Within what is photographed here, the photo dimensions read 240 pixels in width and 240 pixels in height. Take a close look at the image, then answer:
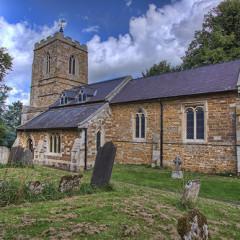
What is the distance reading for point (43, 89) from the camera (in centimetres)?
3162

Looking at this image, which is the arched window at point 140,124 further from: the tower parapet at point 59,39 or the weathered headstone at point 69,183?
the tower parapet at point 59,39

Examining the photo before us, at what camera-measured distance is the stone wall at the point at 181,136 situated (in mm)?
12609

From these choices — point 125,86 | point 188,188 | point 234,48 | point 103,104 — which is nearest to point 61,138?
point 103,104

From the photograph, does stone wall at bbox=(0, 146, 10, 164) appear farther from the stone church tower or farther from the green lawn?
the stone church tower

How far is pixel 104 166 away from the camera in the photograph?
8203mm

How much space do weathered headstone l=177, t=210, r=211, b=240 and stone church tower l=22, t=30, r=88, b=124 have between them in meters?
28.8

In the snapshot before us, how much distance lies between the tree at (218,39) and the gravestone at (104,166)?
1996 centimetres

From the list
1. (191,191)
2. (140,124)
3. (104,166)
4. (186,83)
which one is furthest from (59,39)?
(191,191)

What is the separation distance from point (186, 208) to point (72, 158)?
33.3 feet

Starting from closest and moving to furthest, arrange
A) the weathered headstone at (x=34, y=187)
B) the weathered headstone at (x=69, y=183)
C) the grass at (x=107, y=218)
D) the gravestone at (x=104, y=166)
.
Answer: the grass at (x=107, y=218) → the weathered headstone at (x=34, y=187) → the weathered headstone at (x=69, y=183) → the gravestone at (x=104, y=166)

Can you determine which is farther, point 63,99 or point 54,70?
point 54,70

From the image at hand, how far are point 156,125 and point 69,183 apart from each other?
9.97 meters

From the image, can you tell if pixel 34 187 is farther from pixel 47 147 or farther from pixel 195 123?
pixel 47 147

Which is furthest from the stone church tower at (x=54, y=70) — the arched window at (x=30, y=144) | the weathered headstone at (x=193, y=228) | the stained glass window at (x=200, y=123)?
the weathered headstone at (x=193, y=228)
